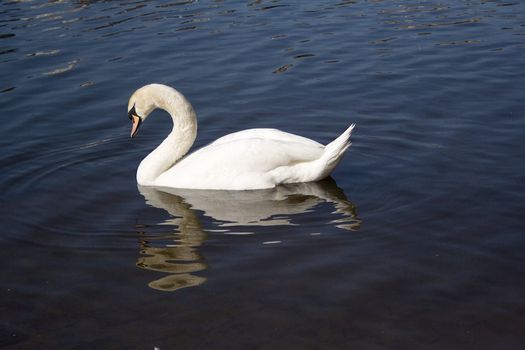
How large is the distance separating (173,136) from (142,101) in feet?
1.64

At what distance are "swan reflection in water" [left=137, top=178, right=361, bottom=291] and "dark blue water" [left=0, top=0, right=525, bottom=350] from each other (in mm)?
26

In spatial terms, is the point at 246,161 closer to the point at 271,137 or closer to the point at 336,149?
the point at 271,137

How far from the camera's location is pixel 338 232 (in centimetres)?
781

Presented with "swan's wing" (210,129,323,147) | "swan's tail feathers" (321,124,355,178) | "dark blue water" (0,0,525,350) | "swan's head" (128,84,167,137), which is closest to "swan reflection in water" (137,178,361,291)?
"dark blue water" (0,0,525,350)

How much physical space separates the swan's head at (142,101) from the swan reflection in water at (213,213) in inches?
35.6

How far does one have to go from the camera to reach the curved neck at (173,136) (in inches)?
372

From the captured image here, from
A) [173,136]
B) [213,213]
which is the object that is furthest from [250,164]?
[173,136]

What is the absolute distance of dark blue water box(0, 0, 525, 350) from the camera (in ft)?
20.8

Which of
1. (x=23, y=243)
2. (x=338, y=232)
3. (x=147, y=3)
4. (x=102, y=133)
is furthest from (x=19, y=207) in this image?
(x=147, y=3)

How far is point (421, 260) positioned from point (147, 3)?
1253 centimetres

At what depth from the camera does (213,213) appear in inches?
336

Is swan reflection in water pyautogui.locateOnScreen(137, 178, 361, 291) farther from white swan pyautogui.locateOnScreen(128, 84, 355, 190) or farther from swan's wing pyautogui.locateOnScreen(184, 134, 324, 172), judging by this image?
swan's wing pyautogui.locateOnScreen(184, 134, 324, 172)

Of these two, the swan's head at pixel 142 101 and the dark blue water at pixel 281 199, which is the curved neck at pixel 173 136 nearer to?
the swan's head at pixel 142 101

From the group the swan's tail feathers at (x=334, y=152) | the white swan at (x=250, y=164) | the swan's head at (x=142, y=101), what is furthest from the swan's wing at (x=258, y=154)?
the swan's head at (x=142, y=101)
